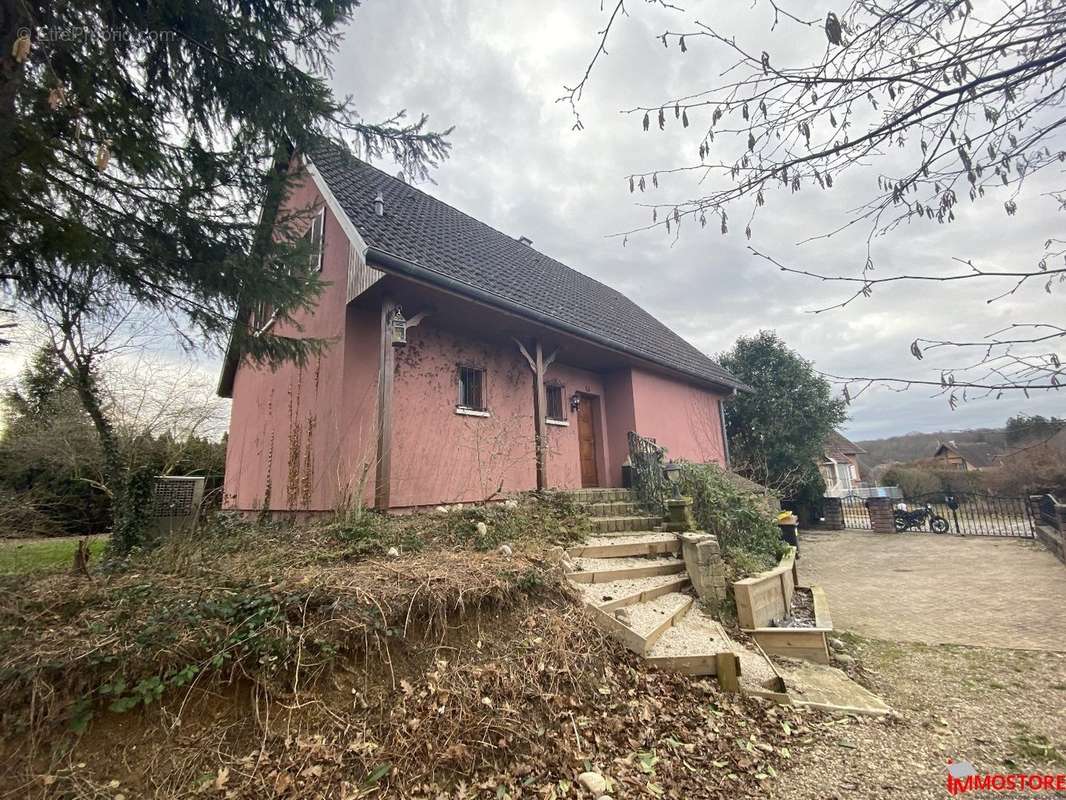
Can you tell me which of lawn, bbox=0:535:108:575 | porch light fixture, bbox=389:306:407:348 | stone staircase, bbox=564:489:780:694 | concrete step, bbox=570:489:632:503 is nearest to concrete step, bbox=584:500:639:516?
stone staircase, bbox=564:489:780:694

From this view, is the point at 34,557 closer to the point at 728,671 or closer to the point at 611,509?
the point at 611,509

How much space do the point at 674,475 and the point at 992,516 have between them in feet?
55.0

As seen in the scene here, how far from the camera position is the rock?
2.38 meters

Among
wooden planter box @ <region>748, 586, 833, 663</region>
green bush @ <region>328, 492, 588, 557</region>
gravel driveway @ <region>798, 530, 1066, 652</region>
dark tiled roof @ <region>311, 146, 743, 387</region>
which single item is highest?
dark tiled roof @ <region>311, 146, 743, 387</region>

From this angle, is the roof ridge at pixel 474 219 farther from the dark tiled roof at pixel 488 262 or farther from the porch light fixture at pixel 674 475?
the porch light fixture at pixel 674 475

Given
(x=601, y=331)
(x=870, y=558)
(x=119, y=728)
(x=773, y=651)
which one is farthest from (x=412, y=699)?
(x=870, y=558)

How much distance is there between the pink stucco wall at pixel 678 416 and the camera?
1064 centimetres

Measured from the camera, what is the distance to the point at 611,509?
7.18 m

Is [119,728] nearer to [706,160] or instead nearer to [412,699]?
[412,699]

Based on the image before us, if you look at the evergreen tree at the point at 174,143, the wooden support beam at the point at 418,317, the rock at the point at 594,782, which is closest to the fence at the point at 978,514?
the rock at the point at 594,782

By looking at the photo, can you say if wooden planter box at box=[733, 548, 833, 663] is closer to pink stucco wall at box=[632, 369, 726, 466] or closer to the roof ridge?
pink stucco wall at box=[632, 369, 726, 466]

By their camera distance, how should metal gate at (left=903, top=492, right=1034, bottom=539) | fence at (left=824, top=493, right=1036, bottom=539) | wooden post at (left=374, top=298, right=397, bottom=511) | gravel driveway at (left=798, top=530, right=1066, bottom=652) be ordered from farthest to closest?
1. metal gate at (left=903, top=492, right=1034, bottom=539)
2. fence at (left=824, top=493, right=1036, bottom=539)
3. wooden post at (left=374, top=298, right=397, bottom=511)
4. gravel driveway at (left=798, top=530, right=1066, bottom=652)

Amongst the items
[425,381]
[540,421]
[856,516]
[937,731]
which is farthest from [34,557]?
[856,516]

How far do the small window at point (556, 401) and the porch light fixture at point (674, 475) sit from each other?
2.83 m
